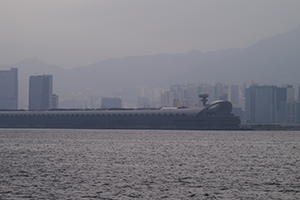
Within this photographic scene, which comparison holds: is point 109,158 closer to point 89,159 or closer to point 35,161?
point 89,159

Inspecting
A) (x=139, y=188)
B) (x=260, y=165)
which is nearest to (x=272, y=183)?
(x=139, y=188)

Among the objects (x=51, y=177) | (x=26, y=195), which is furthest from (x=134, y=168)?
(x=26, y=195)

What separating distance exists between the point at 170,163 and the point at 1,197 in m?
30.2

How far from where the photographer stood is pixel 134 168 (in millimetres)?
62219

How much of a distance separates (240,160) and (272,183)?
2451 centimetres

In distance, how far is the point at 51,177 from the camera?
5350 centimetres

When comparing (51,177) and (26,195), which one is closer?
(26,195)

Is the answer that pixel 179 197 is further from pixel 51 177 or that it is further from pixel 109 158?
pixel 109 158

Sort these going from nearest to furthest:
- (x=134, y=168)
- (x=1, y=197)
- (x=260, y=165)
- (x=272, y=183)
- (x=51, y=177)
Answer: (x=1, y=197), (x=272, y=183), (x=51, y=177), (x=134, y=168), (x=260, y=165)

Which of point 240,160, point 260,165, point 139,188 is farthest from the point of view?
point 240,160

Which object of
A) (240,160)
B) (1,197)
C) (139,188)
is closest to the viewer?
(1,197)

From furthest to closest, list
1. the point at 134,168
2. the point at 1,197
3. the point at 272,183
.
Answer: the point at 134,168 < the point at 272,183 < the point at 1,197

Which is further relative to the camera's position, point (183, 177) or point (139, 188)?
point (183, 177)

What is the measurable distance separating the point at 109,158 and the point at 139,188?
29.9 m
